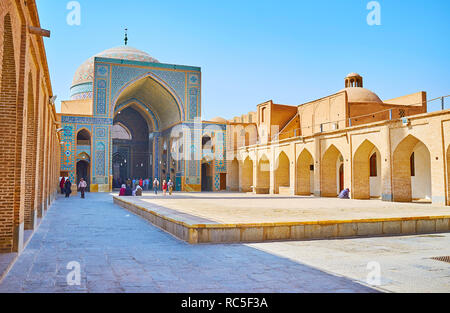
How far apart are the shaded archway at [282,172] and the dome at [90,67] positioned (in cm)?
1493

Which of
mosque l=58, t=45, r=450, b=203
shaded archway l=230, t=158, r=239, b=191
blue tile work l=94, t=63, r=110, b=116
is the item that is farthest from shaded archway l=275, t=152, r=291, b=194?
blue tile work l=94, t=63, r=110, b=116

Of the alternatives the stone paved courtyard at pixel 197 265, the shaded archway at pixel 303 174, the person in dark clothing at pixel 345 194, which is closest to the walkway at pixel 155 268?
the stone paved courtyard at pixel 197 265

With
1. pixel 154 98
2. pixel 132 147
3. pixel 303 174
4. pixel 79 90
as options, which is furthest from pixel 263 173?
pixel 79 90

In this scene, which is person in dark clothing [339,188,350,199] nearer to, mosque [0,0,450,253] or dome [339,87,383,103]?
mosque [0,0,450,253]

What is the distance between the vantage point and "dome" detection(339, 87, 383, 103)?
75.9ft

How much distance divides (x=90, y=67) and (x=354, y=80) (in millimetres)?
20738

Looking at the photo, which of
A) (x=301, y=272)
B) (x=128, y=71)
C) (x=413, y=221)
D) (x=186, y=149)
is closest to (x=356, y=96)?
(x=186, y=149)

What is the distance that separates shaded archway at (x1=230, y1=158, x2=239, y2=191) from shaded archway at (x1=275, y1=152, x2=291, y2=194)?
19.0ft

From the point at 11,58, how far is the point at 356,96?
21292 millimetres

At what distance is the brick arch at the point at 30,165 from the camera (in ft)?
23.8

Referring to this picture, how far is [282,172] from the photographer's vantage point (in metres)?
22.9

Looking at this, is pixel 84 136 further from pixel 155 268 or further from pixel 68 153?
pixel 155 268

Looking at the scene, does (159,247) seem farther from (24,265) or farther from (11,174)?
(11,174)
